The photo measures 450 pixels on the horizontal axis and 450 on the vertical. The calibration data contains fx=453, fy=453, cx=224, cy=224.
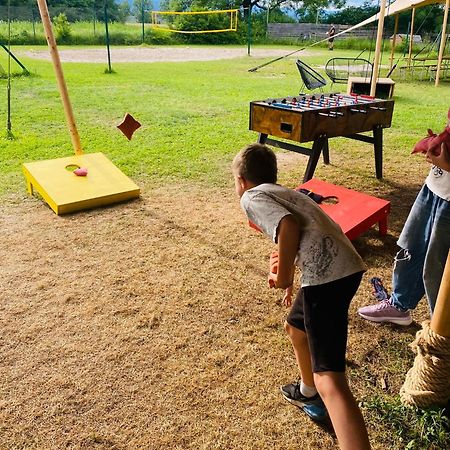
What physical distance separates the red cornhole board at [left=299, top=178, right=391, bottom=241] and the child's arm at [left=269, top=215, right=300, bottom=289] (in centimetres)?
166

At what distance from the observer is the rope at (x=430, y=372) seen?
196 cm

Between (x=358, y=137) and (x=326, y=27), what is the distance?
1482 inches

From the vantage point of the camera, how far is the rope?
1.96m

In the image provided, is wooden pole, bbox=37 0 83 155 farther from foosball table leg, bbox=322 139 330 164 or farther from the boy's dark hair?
the boy's dark hair

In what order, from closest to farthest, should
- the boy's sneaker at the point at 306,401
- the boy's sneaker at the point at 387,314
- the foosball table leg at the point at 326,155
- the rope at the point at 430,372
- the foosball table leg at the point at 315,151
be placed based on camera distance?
1. the rope at the point at 430,372
2. the boy's sneaker at the point at 306,401
3. the boy's sneaker at the point at 387,314
4. the foosball table leg at the point at 315,151
5. the foosball table leg at the point at 326,155

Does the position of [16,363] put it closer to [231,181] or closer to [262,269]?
[262,269]

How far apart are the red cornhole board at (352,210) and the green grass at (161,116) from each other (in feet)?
5.12

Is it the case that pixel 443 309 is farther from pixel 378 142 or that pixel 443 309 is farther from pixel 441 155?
pixel 378 142

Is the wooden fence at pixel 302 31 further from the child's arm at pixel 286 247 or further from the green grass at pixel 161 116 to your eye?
the child's arm at pixel 286 247

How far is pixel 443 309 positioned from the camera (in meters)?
1.90

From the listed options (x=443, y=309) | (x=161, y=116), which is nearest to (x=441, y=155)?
(x=443, y=309)

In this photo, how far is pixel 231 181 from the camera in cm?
519

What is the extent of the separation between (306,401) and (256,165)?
1.16 metres

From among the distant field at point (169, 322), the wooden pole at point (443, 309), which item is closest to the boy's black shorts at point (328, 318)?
the wooden pole at point (443, 309)
